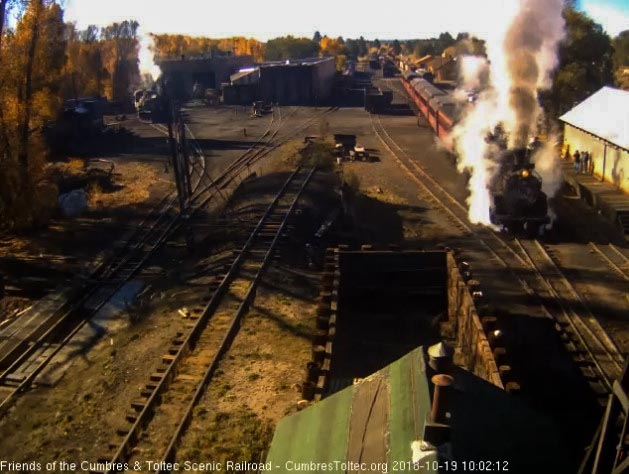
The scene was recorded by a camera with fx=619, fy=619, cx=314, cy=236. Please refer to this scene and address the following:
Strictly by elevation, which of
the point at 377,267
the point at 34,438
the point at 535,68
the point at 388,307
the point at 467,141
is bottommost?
the point at 34,438

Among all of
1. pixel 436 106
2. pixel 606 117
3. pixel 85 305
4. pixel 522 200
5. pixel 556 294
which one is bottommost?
pixel 85 305

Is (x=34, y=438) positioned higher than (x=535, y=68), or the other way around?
(x=535, y=68)

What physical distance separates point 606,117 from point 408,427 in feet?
85.8

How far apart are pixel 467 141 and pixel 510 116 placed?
6.82m

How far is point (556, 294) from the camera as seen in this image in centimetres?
1487

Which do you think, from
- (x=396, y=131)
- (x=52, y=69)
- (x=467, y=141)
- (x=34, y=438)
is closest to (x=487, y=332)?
(x=34, y=438)

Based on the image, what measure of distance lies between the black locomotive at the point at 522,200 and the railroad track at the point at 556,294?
24.2 inches

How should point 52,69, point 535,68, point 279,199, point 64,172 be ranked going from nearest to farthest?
1. point 535,68
2. point 279,199
3. point 52,69
4. point 64,172

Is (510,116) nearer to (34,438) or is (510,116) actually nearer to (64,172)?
(34,438)

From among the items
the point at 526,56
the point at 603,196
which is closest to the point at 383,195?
the point at 526,56

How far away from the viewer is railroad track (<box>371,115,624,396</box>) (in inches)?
450

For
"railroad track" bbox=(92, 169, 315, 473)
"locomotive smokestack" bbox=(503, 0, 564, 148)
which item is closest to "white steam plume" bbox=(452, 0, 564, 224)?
"locomotive smokestack" bbox=(503, 0, 564, 148)

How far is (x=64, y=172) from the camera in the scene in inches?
1215

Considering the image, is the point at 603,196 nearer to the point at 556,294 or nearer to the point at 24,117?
the point at 556,294
